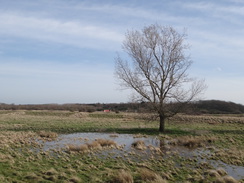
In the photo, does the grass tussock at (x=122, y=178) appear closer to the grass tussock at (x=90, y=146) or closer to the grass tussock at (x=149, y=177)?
the grass tussock at (x=149, y=177)

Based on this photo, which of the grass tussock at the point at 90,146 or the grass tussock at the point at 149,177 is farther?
the grass tussock at the point at 90,146

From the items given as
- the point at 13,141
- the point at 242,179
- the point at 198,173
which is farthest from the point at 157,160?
the point at 13,141

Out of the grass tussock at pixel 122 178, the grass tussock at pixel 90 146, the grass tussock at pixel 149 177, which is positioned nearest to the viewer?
the grass tussock at pixel 122 178

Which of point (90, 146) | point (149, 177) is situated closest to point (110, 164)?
point (149, 177)

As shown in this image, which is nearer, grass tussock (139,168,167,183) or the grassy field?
grass tussock (139,168,167,183)

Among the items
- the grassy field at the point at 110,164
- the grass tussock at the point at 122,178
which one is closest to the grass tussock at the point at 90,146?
the grassy field at the point at 110,164

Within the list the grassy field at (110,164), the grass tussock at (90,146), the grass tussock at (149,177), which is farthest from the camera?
the grass tussock at (90,146)

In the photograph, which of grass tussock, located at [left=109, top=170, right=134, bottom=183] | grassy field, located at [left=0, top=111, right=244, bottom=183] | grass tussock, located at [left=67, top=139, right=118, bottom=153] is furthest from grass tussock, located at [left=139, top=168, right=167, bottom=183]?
grass tussock, located at [left=67, top=139, right=118, bottom=153]

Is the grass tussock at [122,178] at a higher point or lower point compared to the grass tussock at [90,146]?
lower

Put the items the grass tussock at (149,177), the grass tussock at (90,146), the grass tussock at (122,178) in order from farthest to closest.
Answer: the grass tussock at (90,146) → the grass tussock at (149,177) → the grass tussock at (122,178)

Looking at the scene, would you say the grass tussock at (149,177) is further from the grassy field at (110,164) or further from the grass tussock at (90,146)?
the grass tussock at (90,146)

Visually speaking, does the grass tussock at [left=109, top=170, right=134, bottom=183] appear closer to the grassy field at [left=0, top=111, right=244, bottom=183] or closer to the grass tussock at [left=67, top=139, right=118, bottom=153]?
the grassy field at [left=0, top=111, right=244, bottom=183]

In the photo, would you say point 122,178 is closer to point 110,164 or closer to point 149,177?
point 149,177

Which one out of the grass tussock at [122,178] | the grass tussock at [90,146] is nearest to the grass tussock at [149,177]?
the grass tussock at [122,178]
